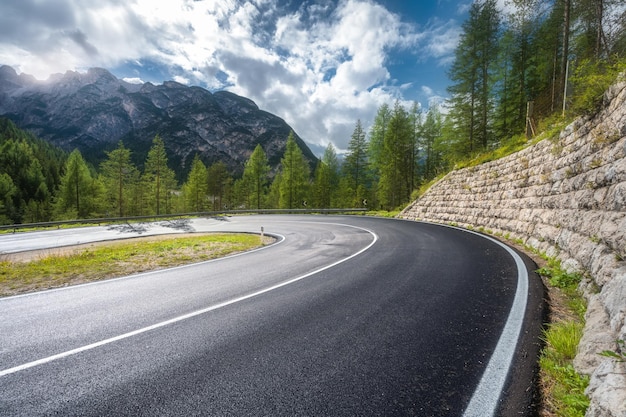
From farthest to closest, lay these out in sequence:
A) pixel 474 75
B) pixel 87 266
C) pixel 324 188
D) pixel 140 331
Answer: pixel 324 188 < pixel 474 75 < pixel 87 266 < pixel 140 331

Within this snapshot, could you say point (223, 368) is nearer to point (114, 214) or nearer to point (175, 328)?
point (175, 328)

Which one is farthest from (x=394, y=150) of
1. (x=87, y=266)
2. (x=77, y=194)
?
(x=77, y=194)

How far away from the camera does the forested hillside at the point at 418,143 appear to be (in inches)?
599

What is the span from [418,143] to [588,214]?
39.9 m

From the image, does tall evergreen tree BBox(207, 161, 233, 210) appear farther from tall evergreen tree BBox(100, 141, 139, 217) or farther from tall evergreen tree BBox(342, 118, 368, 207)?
tall evergreen tree BBox(342, 118, 368, 207)

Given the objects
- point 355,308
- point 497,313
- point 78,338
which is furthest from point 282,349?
point 497,313

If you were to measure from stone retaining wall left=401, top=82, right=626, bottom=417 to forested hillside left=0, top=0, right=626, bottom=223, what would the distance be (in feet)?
4.11

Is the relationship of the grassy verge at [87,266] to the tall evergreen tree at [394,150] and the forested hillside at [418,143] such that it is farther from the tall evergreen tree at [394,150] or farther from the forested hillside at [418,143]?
the tall evergreen tree at [394,150]

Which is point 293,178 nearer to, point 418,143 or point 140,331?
point 418,143

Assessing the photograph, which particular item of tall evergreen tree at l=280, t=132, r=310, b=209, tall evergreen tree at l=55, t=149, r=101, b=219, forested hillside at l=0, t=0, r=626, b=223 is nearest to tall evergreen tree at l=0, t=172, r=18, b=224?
forested hillside at l=0, t=0, r=626, b=223

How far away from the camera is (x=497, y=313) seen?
13.1 ft

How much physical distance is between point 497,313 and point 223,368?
4.01m

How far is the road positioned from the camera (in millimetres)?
2330

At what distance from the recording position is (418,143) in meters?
42.7
